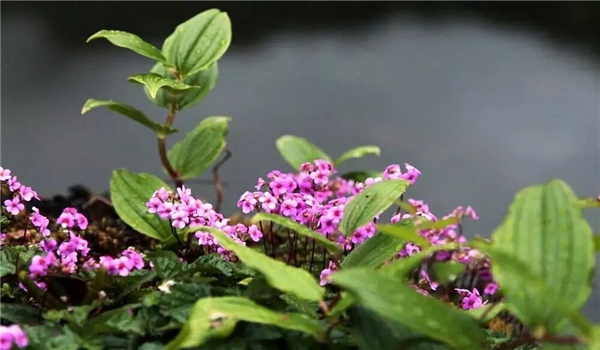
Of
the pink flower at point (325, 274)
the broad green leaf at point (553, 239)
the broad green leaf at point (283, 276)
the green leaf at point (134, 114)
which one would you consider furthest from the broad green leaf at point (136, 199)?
the broad green leaf at point (553, 239)

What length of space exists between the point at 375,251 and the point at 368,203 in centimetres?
5

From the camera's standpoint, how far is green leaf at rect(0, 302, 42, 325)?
56 cm

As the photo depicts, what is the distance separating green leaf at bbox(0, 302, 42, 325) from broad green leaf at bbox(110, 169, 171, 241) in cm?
39

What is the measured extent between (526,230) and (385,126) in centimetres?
98

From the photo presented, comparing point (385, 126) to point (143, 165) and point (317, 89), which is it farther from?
point (143, 165)

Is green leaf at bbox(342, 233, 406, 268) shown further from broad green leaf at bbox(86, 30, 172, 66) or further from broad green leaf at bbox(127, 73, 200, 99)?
broad green leaf at bbox(86, 30, 172, 66)

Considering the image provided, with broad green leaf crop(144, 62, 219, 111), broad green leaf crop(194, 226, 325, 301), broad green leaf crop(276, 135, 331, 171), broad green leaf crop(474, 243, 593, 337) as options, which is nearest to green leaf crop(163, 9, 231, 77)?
broad green leaf crop(144, 62, 219, 111)

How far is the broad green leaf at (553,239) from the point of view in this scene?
482 millimetres

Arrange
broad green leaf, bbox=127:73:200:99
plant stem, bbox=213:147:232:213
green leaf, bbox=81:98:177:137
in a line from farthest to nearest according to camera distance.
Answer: plant stem, bbox=213:147:232:213 < green leaf, bbox=81:98:177:137 < broad green leaf, bbox=127:73:200:99

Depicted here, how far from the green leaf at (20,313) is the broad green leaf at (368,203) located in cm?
28

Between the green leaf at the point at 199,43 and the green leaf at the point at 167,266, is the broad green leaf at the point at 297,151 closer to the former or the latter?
the green leaf at the point at 199,43

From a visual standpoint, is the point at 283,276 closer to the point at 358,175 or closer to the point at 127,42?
the point at 127,42

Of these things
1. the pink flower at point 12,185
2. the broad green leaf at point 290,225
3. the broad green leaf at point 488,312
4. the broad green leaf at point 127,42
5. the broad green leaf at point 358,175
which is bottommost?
the broad green leaf at point 358,175

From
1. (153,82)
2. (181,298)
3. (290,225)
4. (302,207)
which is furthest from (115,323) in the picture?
(153,82)
